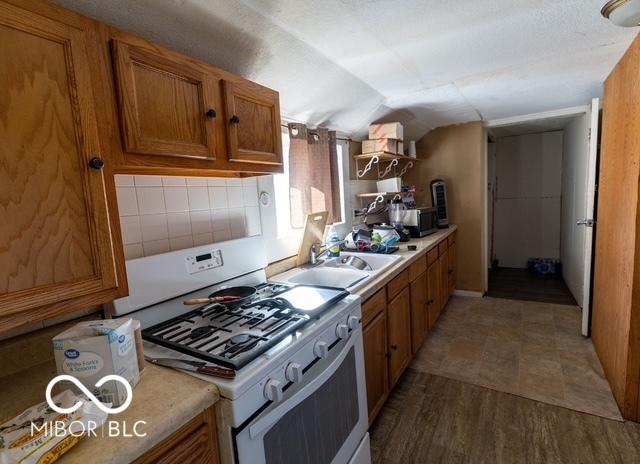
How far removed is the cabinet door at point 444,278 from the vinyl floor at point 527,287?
2.67 ft

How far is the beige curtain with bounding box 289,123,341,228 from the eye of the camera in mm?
2082

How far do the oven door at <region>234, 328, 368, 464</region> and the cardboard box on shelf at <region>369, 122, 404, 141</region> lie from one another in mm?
1865

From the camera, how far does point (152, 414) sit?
72 centimetres

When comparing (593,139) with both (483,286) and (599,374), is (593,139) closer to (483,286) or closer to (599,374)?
(599,374)

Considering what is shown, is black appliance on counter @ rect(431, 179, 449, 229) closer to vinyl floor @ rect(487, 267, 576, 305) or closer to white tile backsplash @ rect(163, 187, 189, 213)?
vinyl floor @ rect(487, 267, 576, 305)

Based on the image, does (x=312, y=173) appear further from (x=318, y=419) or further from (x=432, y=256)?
(x=318, y=419)

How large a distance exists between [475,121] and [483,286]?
5.90 feet

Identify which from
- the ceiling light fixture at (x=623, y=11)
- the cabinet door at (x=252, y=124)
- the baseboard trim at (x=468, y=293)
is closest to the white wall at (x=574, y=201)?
the baseboard trim at (x=468, y=293)

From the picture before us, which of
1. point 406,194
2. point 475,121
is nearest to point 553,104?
point 475,121

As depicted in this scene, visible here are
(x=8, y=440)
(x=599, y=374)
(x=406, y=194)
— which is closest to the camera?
(x=8, y=440)

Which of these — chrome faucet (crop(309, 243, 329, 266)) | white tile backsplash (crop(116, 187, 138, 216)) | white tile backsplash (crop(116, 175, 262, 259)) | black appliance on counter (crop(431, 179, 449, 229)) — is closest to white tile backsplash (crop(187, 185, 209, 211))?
white tile backsplash (crop(116, 175, 262, 259))

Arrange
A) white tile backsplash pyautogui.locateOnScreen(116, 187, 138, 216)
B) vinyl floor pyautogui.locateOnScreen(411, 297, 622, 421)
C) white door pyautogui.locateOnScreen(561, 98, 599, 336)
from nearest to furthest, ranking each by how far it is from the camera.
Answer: white tile backsplash pyautogui.locateOnScreen(116, 187, 138, 216)
vinyl floor pyautogui.locateOnScreen(411, 297, 622, 421)
white door pyautogui.locateOnScreen(561, 98, 599, 336)

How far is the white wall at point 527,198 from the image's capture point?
437cm

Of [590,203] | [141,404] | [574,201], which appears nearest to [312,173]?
[141,404]
